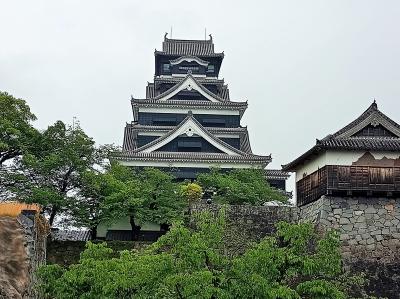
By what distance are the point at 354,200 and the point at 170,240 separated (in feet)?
26.6

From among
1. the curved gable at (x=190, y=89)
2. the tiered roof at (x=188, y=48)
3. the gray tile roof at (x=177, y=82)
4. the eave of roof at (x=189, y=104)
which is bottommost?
the eave of roof at (x=189, y=104)

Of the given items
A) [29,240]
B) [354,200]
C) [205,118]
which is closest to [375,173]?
[354,200]

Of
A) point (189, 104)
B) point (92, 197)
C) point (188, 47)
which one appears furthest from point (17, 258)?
point (188, 47)

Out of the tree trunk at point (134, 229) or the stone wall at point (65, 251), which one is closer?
the stone wall at point (65, 251)

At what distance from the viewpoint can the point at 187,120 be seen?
29750mm

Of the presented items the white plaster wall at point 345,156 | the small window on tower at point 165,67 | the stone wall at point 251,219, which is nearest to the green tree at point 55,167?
the stone wall at point 251,219

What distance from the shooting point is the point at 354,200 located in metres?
18.7

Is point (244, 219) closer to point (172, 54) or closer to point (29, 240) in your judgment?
point (29, 240)

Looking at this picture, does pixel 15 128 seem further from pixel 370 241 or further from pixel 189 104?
pixel 189 104

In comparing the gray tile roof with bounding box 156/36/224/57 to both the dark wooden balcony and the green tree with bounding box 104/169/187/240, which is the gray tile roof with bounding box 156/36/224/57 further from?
the dark wooden balcony

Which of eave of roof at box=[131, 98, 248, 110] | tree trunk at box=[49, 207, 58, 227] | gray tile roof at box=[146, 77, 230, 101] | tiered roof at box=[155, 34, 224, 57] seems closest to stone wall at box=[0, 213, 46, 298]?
tree trunk at box=[49, 207, 58, 227]

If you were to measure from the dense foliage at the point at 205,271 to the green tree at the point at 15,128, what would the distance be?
8536mm

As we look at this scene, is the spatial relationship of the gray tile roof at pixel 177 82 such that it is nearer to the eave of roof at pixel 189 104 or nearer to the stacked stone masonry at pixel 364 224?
the eave of roof at pixel 189 104

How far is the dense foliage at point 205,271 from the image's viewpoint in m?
11.2
